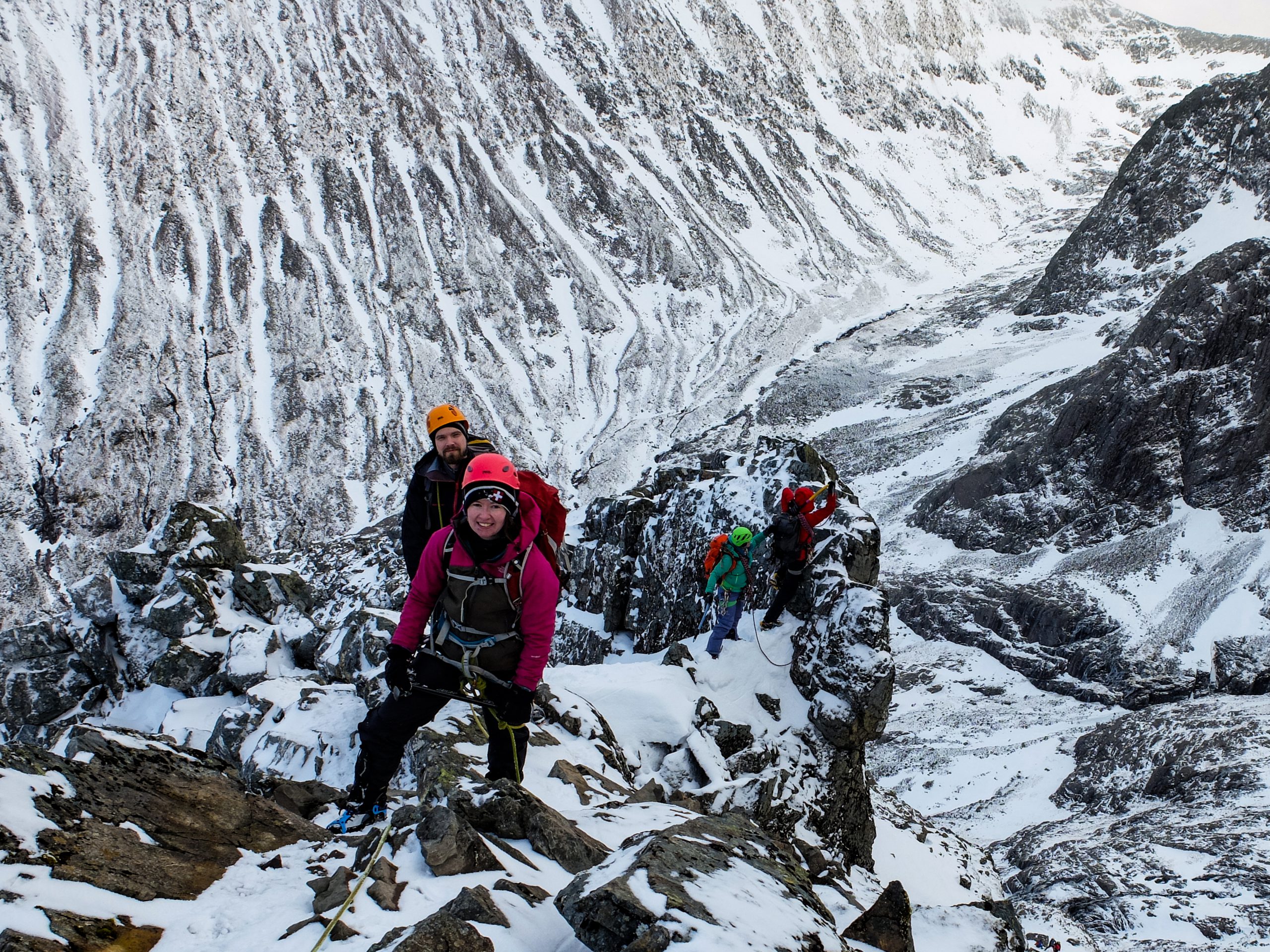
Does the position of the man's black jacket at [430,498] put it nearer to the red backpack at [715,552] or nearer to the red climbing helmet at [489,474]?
the red climbing helmet at [489,474]

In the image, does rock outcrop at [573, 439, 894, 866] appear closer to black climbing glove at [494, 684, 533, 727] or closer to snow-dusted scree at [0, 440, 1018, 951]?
snow-dusted scree at [0, 440, 1018, 951]

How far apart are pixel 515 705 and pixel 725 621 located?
25.5ft

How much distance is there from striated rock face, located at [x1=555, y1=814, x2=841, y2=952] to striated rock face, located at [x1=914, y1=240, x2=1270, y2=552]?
157 feet

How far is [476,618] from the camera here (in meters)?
5.77

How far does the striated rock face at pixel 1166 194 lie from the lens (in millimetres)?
76625

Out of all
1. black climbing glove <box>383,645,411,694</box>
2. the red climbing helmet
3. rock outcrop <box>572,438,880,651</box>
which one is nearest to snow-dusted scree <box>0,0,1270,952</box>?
rock outcrop <box>572,438,880,651</box>

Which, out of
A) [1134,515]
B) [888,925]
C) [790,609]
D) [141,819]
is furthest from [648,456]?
[141,819]

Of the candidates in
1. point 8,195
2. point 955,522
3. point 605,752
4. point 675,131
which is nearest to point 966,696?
point 955,522

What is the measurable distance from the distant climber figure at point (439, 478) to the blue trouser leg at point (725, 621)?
23.0ft

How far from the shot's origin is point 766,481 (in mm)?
18406

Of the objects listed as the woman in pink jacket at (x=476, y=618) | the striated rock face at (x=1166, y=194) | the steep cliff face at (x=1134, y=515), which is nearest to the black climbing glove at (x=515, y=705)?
the woman in pink jacket at (x=476, y=618)

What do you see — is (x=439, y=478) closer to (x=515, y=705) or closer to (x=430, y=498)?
(x=430, y=498)

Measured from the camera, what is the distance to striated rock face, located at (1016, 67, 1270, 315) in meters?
76.6

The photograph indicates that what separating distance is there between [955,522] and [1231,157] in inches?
2338
